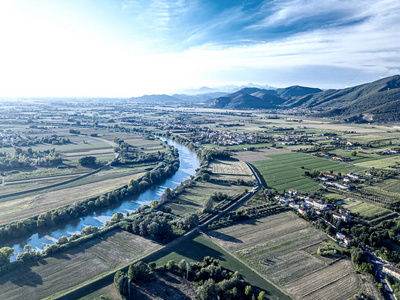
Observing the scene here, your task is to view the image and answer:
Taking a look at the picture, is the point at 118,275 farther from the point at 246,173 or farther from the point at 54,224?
the point at 246,173

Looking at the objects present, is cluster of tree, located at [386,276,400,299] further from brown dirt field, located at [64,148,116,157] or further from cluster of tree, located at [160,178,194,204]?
brown dirt field, located at [64,148,116,157]

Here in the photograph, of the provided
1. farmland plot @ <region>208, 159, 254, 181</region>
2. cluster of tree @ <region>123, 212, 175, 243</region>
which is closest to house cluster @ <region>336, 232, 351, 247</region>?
cluster of tree @ <region>123, 212, 175, 243</region>

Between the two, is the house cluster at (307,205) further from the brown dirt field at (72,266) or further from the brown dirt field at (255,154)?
the brown dirt field at (255,154)

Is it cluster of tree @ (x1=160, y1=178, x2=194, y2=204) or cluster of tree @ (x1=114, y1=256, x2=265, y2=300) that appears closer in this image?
cluster of tree @ (x1=114, y1=256, x2=265, y2=300)

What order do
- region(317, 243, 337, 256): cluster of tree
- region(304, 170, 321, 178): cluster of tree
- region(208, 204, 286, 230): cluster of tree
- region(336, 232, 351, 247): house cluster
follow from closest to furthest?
region(317, 243, 337, 256): cluster of tree < region(336, 232, 351, 247): house cluster < region(208, 204, 286, 230): cluster of tree < region(304, 170, 321, 178): cluster of tree

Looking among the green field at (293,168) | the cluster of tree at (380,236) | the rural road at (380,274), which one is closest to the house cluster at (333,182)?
the green field at (293,168)
